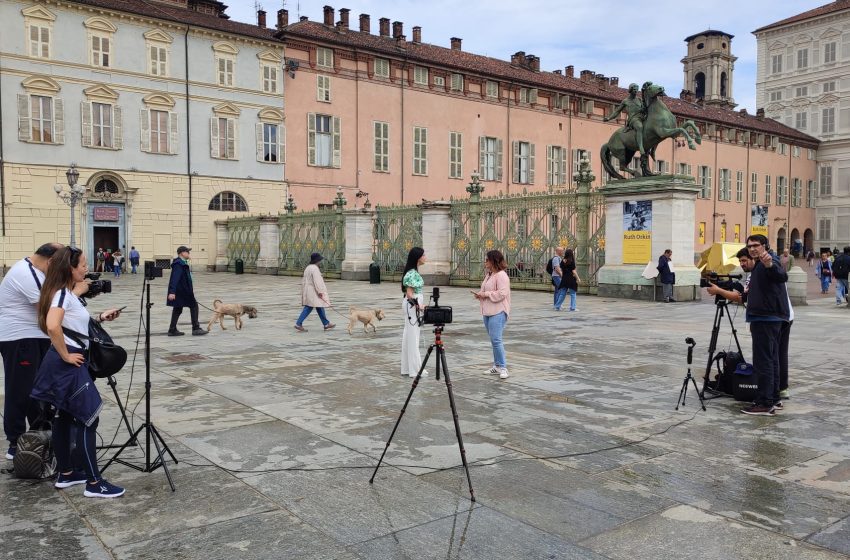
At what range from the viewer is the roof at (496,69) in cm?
4125

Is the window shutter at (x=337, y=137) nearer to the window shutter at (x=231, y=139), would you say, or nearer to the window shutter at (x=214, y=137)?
the window shutter at (x=231, y=139)

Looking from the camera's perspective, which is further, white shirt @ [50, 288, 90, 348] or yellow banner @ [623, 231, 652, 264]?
yellow banner @ [623, 231, 652, 264]

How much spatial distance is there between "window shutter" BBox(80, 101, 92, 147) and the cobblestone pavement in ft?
93.5

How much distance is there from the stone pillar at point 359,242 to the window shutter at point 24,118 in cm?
1568

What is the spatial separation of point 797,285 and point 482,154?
97.2 feet

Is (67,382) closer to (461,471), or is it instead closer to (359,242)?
(461,471)

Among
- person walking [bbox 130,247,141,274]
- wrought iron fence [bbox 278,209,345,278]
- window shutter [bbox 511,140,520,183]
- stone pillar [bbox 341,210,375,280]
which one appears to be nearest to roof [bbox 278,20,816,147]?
window shutter [bbox 511,140,520,183]

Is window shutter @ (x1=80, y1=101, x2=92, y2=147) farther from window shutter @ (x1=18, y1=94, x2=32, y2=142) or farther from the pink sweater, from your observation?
the pink sweater

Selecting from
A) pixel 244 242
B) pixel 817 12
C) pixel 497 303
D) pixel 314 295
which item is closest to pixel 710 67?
pixel 817 12

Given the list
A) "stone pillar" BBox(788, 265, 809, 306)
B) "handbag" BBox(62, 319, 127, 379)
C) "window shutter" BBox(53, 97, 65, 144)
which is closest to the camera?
"handbag" BBox(62, 319, 127, 379)

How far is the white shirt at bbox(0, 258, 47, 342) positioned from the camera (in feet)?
16.4

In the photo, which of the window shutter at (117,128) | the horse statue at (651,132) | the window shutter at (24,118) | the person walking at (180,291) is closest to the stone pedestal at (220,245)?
the window shutter at (117,128)

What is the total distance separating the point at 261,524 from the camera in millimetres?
4062

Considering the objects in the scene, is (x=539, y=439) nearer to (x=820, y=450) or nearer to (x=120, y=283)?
(x=820, y=450)
